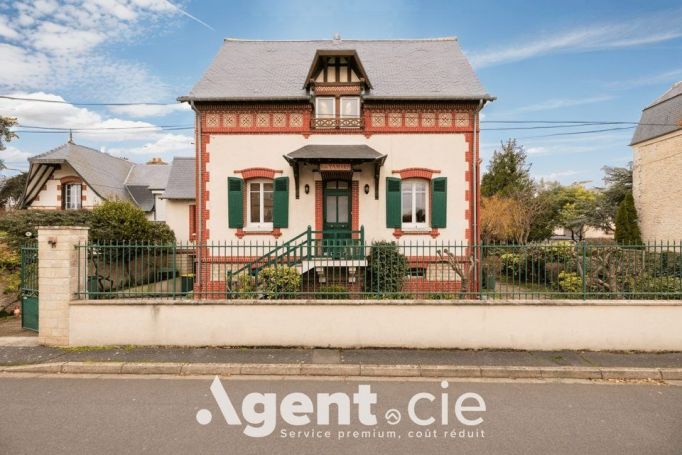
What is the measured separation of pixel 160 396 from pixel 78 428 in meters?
0.99

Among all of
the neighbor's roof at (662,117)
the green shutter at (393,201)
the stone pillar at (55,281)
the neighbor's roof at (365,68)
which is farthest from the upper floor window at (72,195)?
the neighbor's roof at (662,117)

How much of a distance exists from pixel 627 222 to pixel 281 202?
22.3m

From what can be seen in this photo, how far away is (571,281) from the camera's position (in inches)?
281

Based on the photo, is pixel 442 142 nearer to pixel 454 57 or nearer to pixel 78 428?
pixel 454 57

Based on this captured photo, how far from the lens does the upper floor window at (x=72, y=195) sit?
19.5m

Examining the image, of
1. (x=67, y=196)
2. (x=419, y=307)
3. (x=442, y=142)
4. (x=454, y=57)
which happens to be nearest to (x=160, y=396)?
(x=419, y=307)

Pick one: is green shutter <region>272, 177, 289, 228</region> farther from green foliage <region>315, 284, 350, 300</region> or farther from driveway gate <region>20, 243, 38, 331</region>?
driveway gate <region>20, 243, 38, 331</region>

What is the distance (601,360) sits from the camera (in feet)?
20.3

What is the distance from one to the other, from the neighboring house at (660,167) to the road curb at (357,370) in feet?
62.4

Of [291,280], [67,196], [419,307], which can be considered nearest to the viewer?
[419,307]

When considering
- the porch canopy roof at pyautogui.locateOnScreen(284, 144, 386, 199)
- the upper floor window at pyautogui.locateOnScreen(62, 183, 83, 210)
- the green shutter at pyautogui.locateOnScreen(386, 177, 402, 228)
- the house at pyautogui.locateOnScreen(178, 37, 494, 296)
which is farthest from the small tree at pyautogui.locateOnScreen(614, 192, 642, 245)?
the upper floor window at pyautogui.locateOnScreen(62, 183, 83, 210)

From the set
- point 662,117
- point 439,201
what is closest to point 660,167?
point 662,117

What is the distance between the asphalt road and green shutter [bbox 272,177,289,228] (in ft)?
20.7

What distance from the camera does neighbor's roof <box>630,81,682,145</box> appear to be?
66.1 feet
